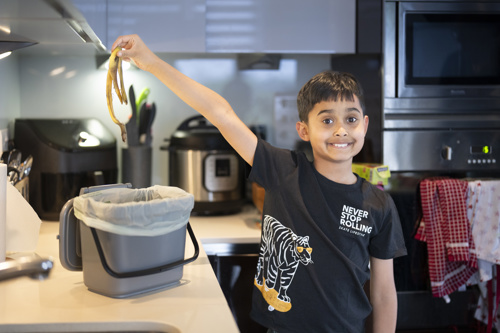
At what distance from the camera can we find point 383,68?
73.4 inches

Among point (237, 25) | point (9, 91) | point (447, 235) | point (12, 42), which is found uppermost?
point (237, 25)

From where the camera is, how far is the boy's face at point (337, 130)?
1.26 metres

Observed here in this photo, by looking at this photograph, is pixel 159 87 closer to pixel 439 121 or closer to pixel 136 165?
pixel 136 165

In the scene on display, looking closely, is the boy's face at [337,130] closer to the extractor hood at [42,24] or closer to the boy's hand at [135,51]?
the boy's hand at [135,51]

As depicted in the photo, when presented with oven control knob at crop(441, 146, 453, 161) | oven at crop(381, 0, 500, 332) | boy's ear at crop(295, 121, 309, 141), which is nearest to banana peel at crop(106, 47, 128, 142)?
boy's ear at crop(295, 121, 309, 141)

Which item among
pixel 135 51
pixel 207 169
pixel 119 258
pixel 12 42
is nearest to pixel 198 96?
pixel 135 51

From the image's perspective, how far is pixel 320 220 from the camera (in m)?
1.28

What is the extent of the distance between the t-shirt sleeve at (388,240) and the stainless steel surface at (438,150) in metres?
0.62

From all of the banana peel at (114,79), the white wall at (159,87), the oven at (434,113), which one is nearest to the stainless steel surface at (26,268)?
the banana peel at (114,79)

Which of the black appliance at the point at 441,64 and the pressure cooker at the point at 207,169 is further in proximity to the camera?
the pressure cooker at the point at 207,169

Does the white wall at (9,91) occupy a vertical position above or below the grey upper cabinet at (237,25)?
below

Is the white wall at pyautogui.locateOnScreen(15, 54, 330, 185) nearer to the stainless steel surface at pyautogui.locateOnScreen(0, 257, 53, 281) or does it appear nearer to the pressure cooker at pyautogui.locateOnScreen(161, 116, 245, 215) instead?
the pressure cooker at pyautogui.locateOnScreen(161, 116, 245, 215)

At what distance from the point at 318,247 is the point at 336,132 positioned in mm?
253

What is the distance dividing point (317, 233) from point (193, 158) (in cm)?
86
